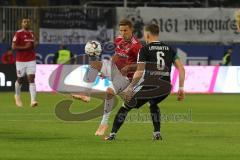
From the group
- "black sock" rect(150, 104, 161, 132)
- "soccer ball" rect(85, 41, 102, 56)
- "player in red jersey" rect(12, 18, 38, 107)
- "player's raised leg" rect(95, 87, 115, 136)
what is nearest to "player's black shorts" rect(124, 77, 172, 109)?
"black sock" rect(150, 104, 161, 132)

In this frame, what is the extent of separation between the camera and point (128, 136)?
1648 centimetres

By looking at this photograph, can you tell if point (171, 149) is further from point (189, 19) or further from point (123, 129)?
point (189, 19)

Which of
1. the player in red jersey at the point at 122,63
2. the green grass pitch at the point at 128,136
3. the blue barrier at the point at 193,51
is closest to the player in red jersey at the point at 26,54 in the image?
the green grass pitch at the point at 128,136

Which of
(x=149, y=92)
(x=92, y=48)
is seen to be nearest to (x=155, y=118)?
(x=149, y=92)

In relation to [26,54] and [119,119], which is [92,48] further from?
[26,54]

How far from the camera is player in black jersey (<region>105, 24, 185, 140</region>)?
15117 millimetres

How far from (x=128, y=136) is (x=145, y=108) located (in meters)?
9.09

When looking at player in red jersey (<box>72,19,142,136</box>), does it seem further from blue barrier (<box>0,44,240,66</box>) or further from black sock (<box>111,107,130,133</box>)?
blue barrier (<box>0,44,240,66</box>)

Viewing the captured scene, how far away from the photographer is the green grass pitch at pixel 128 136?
518 inches

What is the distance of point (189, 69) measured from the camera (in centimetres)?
3409

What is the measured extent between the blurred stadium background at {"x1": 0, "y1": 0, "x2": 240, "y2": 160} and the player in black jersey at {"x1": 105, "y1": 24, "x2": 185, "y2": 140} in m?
0.63

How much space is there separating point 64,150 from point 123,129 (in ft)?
15.2

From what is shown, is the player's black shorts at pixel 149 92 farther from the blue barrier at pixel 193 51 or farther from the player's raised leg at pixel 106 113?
the blue barrier at pixel 193 51

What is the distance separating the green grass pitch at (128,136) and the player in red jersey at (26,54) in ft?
2.08
